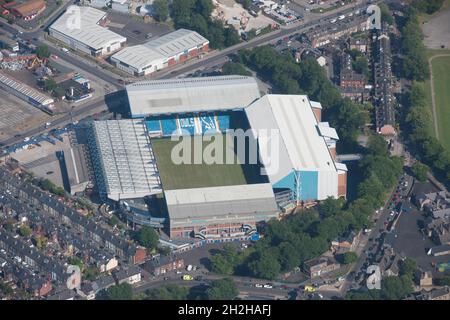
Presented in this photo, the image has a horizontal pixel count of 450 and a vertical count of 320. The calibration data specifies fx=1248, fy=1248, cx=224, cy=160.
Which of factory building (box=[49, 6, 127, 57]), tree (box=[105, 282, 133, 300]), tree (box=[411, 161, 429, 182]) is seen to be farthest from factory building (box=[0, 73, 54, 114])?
tree (box=[411, 161, 429, 182])

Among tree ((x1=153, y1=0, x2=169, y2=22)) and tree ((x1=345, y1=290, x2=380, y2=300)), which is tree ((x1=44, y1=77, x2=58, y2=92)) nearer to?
tree ((x1=153, y1=0, x2=169, y2=22))

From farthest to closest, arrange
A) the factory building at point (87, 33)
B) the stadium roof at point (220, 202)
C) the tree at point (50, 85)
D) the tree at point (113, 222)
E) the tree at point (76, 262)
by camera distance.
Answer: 1. the factory building at point (87, 33)
2. the tree at point (50, 85)
3. the tree at point (113, 222)
4. the stadium roof at point (220, 202)
5. the tree at point (76, 262)

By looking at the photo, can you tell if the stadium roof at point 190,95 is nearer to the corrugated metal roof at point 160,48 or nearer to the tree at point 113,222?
the corrugated metal roof at point 160,48

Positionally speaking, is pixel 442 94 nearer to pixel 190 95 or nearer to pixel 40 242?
pixel 190 95

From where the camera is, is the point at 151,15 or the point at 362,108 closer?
the point at 362,108

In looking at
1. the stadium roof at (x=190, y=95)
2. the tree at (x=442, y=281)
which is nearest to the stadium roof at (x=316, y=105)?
the stadium roof at (x=190, y=95)

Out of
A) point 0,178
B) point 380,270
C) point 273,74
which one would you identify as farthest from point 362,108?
point 0,178

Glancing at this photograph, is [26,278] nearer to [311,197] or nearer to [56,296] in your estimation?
[56,296]
